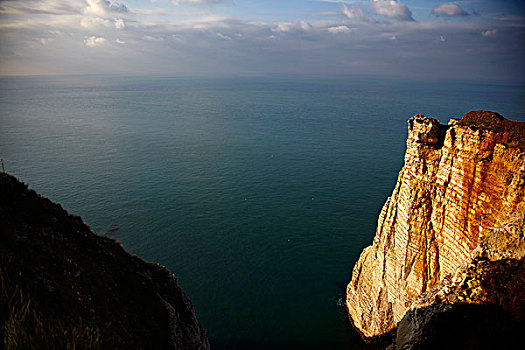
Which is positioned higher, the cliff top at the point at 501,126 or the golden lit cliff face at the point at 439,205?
the cliff top at the point at 501,126

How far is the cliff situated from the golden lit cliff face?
1179 centimetres

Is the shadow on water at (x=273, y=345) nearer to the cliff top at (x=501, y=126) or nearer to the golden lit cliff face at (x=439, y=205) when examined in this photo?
the golden lit cliff face at (x=439, y=205)

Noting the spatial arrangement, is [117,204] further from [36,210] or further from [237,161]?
[36,210]

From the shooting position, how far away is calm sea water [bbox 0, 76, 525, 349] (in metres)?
28.0

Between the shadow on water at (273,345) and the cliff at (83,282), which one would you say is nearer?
the cliff at (83,282)

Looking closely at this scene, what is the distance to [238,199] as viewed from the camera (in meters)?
49.0

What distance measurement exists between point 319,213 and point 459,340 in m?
36.0

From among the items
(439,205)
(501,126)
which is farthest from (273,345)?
(501,126)

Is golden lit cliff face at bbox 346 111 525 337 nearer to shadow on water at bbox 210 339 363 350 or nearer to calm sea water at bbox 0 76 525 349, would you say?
shadow on water at bbox 210 339 363 350

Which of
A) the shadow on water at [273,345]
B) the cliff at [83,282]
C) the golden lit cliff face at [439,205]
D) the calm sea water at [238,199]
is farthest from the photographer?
the calm sea water at [238,199]

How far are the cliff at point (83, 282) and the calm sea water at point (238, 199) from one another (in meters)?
11.2

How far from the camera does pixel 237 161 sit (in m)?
67.0

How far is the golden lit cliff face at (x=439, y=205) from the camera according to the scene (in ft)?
47.9

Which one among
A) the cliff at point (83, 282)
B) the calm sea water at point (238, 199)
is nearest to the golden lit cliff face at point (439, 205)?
the calm sea water at point (238, 199)
